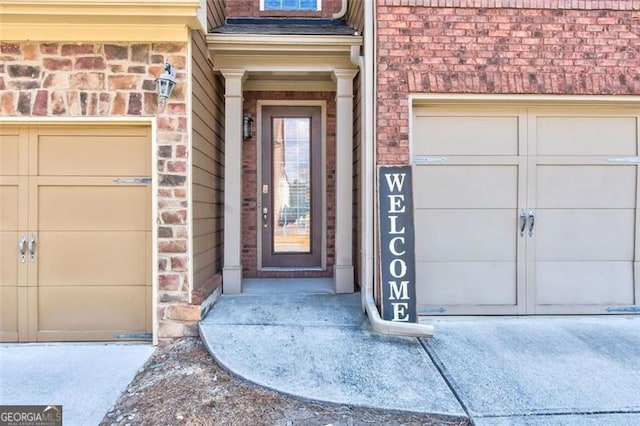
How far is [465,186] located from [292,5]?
11.9 feet

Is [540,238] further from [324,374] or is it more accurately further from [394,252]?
[324,374]

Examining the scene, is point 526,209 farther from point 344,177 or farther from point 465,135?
point 344,177

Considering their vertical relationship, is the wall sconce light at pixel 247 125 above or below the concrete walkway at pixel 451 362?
above

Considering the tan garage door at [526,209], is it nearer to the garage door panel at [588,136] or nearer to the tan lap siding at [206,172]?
the garage door panel at [588,136]

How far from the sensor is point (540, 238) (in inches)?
158

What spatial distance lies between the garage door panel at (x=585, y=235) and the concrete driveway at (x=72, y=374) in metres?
3.96

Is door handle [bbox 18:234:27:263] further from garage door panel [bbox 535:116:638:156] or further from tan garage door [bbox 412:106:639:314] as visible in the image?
garage door panel [bbox 535:116:638:156]

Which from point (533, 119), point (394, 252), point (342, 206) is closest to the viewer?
point (394, 252)

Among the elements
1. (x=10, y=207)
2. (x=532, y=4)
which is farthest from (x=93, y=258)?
(x=532, y=4)

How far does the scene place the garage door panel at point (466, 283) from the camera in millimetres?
3996

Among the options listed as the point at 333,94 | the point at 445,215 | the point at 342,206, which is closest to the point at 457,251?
the point at 445,215

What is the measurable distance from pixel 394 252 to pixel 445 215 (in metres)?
0.78
